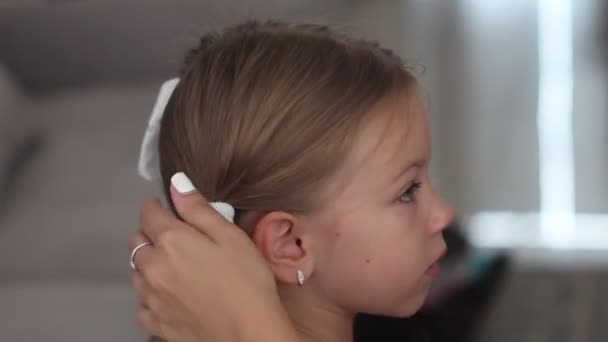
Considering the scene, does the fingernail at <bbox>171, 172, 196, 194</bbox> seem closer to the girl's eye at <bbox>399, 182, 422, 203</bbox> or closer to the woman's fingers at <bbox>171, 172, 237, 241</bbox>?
the woman's fingers at <bbox>171, 172, 237, 241</bbox>

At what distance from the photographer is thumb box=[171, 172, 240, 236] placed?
870mm

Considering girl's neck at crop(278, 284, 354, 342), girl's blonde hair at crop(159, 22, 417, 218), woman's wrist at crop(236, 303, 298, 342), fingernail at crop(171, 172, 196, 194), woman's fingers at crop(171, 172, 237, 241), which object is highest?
girl's blonde hair at crop(159, 22, 417, 218)

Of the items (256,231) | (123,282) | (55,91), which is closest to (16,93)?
(55,91)

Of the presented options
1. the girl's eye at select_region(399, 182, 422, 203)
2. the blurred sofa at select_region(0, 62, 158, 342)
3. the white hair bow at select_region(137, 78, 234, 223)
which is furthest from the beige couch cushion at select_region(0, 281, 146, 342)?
the girl's eye at select_region(399, 182, 422, 203)

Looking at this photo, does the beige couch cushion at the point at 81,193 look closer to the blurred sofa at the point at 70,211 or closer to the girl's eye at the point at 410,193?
the blurred sofa at the point at 70,211

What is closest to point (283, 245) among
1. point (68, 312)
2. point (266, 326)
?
point (266, 326)

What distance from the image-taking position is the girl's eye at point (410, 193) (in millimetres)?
947

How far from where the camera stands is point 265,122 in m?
0.89

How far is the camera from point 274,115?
2.92 ft

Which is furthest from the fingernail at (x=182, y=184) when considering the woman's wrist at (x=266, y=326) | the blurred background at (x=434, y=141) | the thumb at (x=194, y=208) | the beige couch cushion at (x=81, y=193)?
the beige couch cushion at (x=81, y=193)

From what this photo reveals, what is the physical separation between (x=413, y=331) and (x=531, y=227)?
101 cm

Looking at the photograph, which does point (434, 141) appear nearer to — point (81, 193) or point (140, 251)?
point (81, 193)

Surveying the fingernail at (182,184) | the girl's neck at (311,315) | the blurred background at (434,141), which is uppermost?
the fingernail at (182,184)

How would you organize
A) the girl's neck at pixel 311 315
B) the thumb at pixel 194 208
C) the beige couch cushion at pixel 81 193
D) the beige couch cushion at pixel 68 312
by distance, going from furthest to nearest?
1. the beige couch cushion at pixel 81 193
2. the beige couch cushion at pixel 68 312
3. the girl's neck at pixel 311 315
4. the thumb at pixel 194 208
